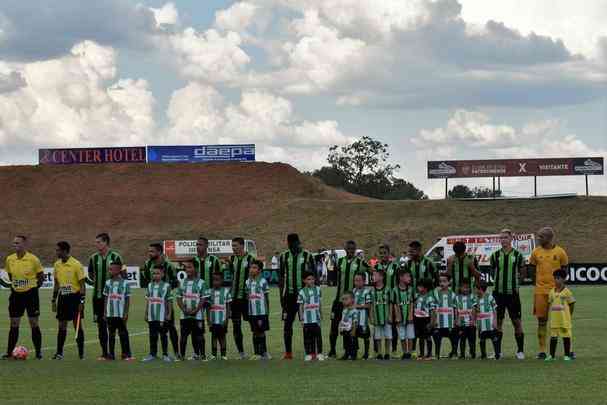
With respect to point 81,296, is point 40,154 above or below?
above

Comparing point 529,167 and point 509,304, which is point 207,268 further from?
point 529,167

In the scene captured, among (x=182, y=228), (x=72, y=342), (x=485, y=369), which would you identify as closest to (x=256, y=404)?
(x=485, y=369)

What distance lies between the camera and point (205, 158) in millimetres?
101688

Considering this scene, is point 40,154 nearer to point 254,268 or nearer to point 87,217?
point 87,217

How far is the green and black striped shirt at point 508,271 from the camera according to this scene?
1905 cm

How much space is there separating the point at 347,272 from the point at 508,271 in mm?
2660

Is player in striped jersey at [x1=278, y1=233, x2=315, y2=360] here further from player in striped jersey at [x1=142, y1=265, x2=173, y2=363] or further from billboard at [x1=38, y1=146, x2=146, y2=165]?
billboard at [x1=38, y1=146, x2=146, y2=165]

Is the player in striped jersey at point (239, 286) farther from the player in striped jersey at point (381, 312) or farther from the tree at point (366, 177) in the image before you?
the tree at point (366, 177)

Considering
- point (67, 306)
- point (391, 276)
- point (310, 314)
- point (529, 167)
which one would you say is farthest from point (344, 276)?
point (529, 167)

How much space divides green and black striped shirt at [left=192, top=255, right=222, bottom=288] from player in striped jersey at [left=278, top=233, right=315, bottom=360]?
1.09 m

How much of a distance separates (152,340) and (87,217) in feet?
254

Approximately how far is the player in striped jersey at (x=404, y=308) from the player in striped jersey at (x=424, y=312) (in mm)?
109

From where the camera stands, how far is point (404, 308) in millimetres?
19125

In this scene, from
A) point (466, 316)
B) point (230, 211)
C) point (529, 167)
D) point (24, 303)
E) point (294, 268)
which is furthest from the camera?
point (230, 211)
